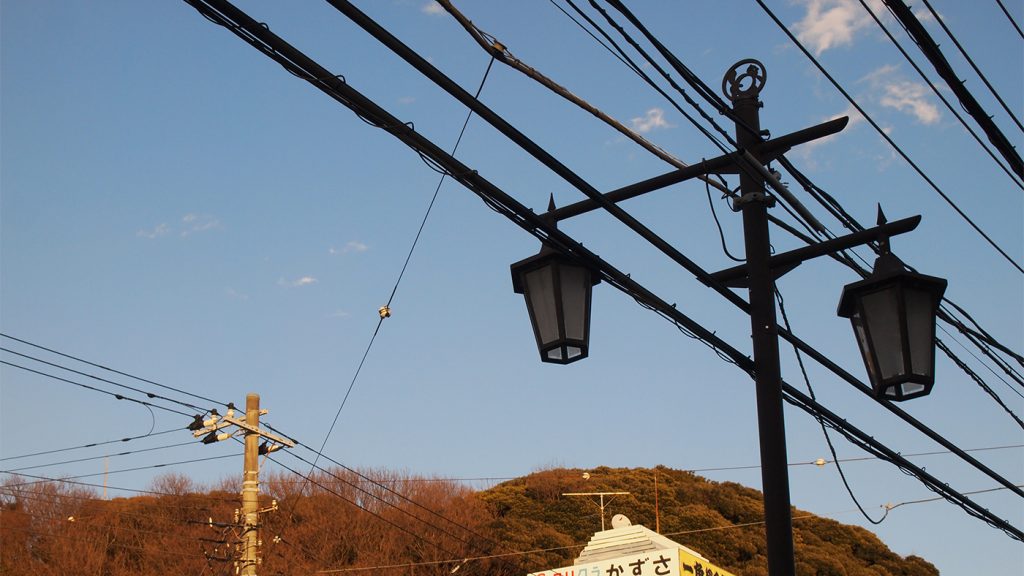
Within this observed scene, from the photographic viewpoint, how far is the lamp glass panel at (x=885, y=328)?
6.59 meters

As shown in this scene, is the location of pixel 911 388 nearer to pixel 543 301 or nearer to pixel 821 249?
pixel 821 249

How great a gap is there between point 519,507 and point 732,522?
9998 mm

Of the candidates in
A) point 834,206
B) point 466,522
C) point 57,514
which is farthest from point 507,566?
point 834,206

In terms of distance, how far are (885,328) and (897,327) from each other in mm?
76

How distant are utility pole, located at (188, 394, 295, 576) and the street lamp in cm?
1804

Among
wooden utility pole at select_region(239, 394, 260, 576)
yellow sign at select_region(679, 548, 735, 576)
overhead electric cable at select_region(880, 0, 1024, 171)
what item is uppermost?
overhead electric cable at select_region(880, 0, 1024, 171)

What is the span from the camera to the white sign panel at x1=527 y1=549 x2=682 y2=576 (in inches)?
897

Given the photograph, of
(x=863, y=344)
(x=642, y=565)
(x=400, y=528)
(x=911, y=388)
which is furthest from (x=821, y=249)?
(x=400, y=528)

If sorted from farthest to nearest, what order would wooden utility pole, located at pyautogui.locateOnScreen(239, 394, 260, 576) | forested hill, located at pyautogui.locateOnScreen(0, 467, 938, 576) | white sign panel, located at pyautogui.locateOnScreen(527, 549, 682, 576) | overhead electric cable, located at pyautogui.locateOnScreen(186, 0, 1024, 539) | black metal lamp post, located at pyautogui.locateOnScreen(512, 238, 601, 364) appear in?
forested hill, located at pyautogui.locateOnScreen(0, 467, 938, 576) < white sign panel, located at pyautogui.locateOnScreen(527, 549, 682, 576) < wooden utility pole, located at pyautogui.locateOnScreen(239, 394, 260, 576) < black metal lamp post, located at pyautogui.locateOnScreen(512, 238, 601, 364) < overhead electric cable, located at pyautogui.locateOnScreen(186, 0, 1024, 539)

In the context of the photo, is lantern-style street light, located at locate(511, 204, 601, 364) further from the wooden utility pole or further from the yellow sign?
the yellow sign

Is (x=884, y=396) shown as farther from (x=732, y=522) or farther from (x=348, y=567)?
(x=732, y=522)

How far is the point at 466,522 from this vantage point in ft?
154

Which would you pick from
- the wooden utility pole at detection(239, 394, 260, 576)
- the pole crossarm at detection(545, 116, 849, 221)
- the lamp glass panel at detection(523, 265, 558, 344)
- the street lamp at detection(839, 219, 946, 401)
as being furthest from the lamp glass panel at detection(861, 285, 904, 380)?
the wooden utility pole at detection(239, 394, 260, 576)

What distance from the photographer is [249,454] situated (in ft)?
77.2
